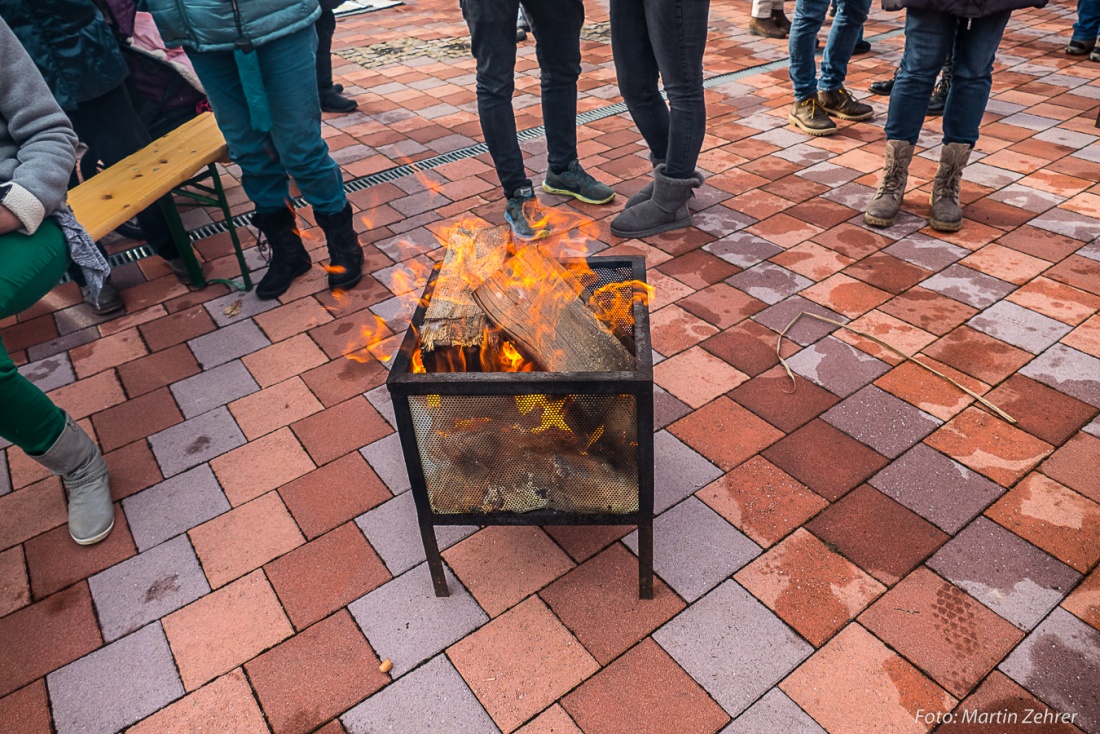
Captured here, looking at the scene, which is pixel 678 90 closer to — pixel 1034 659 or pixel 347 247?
pixel 347 247

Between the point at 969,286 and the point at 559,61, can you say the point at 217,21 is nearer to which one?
the point at 559,61

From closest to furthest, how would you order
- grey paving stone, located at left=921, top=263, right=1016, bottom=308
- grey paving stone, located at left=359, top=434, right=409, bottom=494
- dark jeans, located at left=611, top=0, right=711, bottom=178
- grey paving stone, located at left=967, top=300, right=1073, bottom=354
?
grey paving stone, located at left=359, top=434, right=409, bottom=494, grey paving stone, located at left=967, top=300, right=1073, bottom=354, grey paving stone, located at left=921, top=263, right=1016, bottom=308, dark jeans, located at left=611, top=0, right=711, bottom=178

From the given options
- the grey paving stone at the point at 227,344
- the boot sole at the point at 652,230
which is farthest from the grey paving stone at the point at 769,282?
the grey paving stone at the point at 227,344

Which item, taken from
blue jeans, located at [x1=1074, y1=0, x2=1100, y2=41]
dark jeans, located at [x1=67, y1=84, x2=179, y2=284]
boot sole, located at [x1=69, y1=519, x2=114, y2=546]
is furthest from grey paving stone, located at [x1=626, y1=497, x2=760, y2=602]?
blue jeans, located at [x1=1074, y1=0, x2=1100, y2=41]

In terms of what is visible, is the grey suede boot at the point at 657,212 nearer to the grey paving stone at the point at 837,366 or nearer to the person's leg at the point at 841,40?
the grey paving stone at the point at 837,366

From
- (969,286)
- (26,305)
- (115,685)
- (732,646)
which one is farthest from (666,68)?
(115,685)

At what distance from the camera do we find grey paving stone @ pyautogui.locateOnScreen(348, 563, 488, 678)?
1.94 meters

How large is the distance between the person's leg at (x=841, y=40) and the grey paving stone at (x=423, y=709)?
4572 mm

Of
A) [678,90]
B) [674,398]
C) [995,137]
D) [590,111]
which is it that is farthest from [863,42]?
[674,398]

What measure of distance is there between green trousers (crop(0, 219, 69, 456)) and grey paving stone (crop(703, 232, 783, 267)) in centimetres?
272

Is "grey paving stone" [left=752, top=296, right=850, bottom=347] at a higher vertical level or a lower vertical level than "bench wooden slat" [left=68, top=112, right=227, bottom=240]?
lower

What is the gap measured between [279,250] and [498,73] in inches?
52.9

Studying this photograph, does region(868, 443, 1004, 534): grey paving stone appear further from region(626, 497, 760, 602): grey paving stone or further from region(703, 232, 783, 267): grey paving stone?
region(703, 232, 783, 267): grey paving stone

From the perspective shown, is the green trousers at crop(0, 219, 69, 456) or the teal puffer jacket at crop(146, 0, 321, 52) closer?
the green trousers at crop(0, 219, 69, 456)
